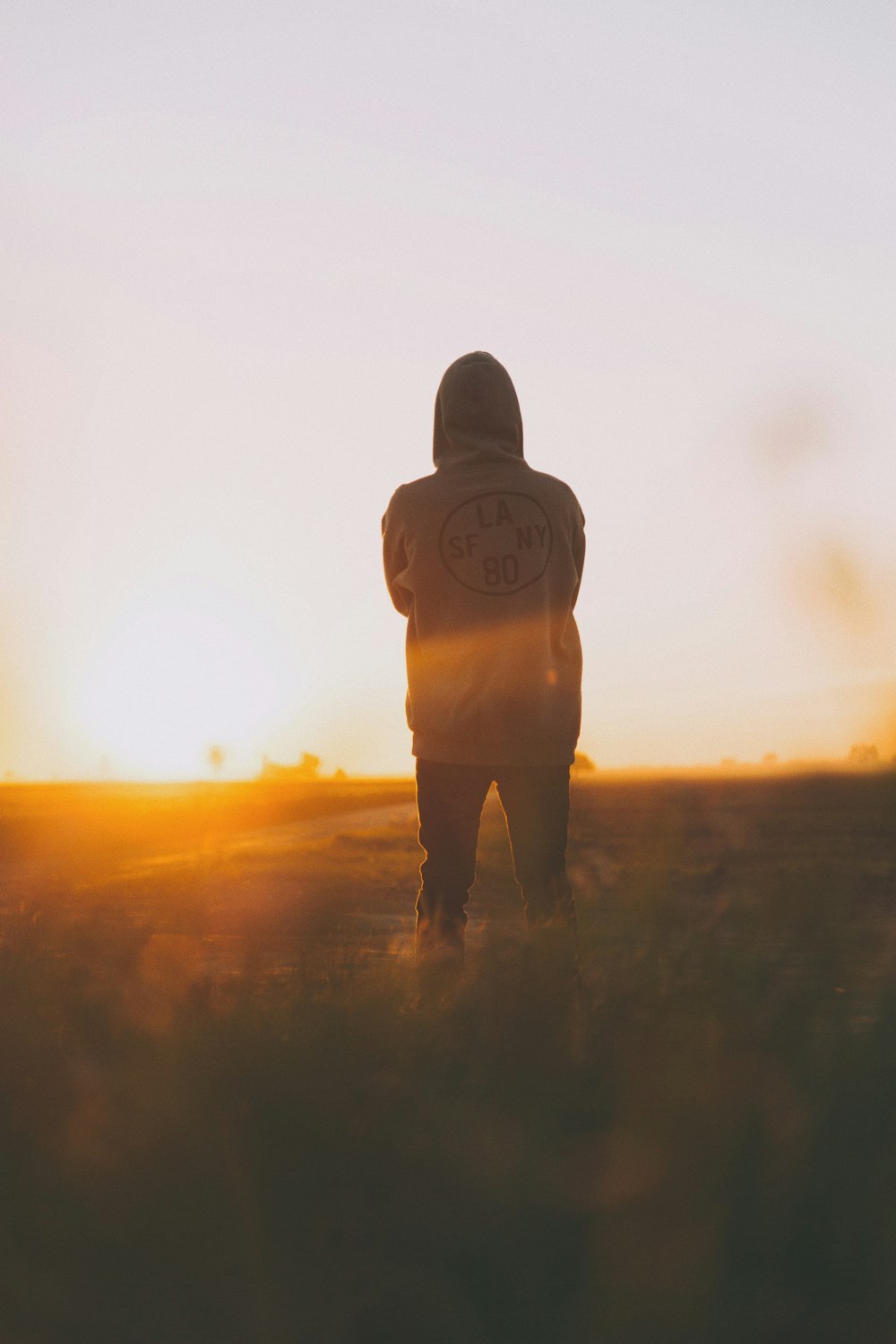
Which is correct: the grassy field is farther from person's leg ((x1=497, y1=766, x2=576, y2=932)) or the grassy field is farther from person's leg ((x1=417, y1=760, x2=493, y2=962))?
person's leg ((x1=417, y1=760, x2=493, y2=962))

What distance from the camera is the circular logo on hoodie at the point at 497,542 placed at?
397 cm

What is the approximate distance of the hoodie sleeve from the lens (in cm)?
418

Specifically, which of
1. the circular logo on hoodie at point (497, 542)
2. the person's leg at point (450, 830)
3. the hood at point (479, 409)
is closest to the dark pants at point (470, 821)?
the person's leg at point (450, 830)

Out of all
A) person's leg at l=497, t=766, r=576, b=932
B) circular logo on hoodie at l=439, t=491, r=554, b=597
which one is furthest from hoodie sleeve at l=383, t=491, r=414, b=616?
person's leg at l=497, t=766, r=576, b=932

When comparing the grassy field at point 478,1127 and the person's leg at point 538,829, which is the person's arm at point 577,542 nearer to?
the person's leg at point 538,829

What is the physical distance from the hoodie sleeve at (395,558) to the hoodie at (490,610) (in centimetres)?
1

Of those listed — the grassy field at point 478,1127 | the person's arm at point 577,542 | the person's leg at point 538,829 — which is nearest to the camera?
the grassy field at point 478,1127

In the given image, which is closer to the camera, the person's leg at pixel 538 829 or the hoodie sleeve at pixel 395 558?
the person's leg at pixel 538 829

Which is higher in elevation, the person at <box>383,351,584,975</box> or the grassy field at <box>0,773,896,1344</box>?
the person at <box>383,351,584,975</box>

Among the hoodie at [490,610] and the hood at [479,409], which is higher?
the hood at [479,409]

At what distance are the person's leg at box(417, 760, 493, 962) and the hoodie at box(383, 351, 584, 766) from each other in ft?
0.21

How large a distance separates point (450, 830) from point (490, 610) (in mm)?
688

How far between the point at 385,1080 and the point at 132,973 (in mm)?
803

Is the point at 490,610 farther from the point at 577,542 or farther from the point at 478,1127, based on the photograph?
the point at 478,1127
